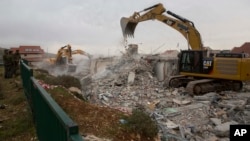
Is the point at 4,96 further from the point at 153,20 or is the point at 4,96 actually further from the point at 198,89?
the point at 153,20

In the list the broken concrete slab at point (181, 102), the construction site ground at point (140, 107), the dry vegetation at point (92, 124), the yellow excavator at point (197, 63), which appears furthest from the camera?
the yellow excavator at point (197, 63)

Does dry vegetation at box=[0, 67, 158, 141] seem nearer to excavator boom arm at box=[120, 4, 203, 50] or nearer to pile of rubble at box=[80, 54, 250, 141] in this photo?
pile of rubble at box=[80, 54, 250, 141]

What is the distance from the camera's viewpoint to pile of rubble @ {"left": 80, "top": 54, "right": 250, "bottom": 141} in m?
10.5

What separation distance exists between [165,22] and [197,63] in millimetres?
3954

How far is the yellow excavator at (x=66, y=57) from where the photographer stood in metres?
31.4

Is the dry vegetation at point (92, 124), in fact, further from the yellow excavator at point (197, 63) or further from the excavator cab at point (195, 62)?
the excavator cab at point (195, 62)

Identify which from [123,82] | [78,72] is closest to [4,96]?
[123,82]

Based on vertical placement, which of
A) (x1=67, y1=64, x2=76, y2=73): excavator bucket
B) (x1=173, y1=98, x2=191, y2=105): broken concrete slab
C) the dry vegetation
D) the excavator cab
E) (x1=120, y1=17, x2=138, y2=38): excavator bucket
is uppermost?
(x1=120, y1=17, x2=138, y2=38): excavator bucket

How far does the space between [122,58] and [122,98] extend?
883cm

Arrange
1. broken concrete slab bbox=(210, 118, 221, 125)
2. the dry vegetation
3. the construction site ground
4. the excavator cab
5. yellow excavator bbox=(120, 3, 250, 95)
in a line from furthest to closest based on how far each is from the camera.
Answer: the excavator cab < yellow excavator bbox=(120, 3, 250, 95) < broken concrete slab bbox=(210, 118, 221, 125) < the construction site ground < the dry vegetation

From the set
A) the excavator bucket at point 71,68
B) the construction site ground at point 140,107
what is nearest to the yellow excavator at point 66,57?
the excavator bucket at point 71,68

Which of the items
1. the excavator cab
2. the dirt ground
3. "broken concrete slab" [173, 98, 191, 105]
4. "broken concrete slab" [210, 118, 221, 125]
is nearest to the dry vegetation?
the dirt ground

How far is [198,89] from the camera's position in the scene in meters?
16.3

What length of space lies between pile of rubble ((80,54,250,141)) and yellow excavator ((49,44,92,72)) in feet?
29.6
